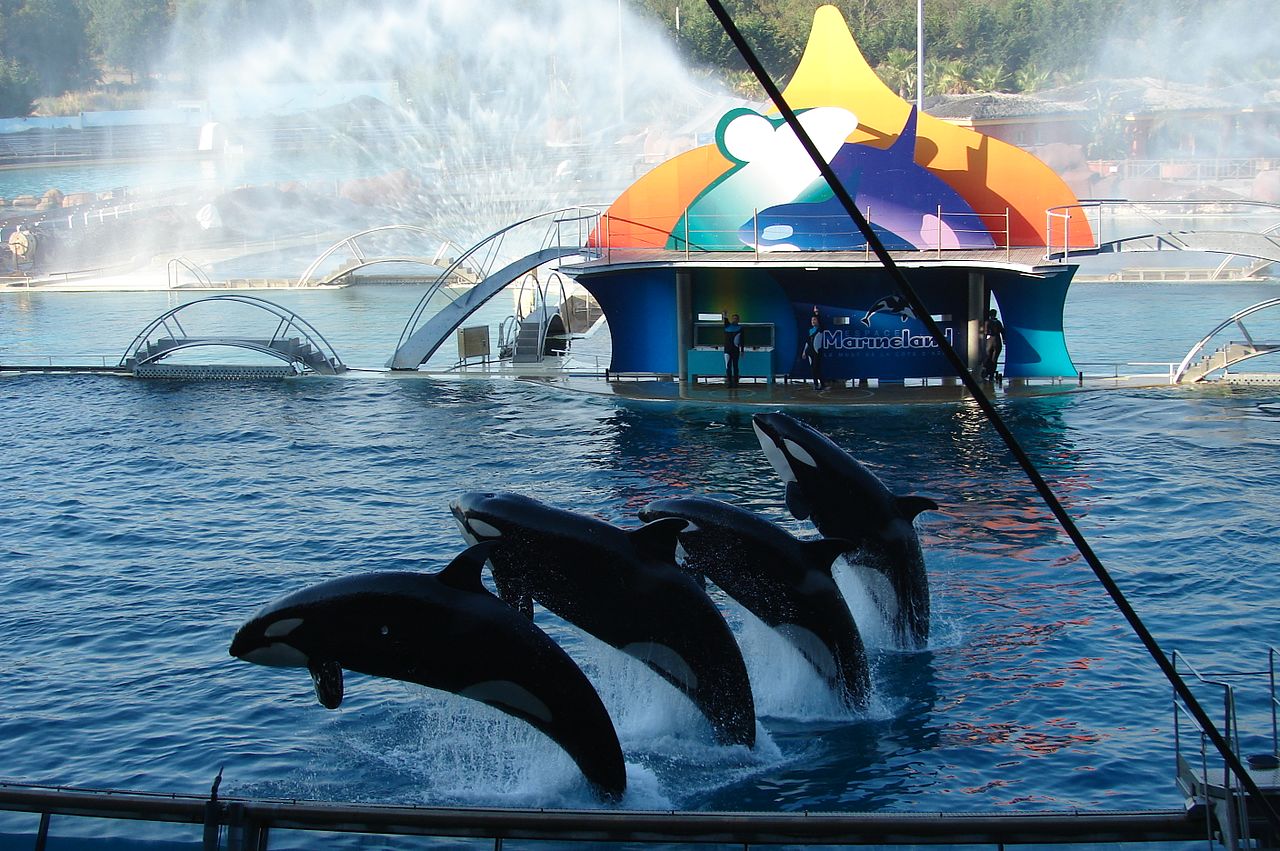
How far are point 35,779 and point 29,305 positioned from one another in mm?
44570

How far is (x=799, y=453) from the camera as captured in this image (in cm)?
1303

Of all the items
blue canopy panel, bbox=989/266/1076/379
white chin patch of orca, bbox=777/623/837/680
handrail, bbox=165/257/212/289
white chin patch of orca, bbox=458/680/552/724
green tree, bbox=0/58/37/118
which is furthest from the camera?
green tree, bbox=0/58/37/118

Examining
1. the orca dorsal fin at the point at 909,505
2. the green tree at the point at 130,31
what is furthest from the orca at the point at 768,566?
the green tree at the point at 130,31

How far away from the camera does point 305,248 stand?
74.6 meters

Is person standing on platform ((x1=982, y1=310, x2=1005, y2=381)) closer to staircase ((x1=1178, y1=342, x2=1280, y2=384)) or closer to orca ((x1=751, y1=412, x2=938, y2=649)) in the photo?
staircase ((x1=1178, y1=342, x2=1280, y2=384))

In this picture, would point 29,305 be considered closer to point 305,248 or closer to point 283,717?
point 305,248

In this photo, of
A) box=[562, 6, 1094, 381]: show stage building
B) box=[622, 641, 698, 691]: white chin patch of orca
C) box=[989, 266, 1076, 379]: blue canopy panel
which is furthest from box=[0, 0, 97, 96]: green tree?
box=[622, 641, 698, 691]: white chin patch of orca

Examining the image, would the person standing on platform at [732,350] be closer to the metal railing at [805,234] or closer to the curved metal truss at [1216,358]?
the metal railing at [805,234]

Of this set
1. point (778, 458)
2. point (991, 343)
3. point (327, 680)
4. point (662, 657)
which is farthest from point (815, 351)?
point (327, 680)

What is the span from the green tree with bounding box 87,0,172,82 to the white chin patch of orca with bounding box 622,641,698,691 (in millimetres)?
105693

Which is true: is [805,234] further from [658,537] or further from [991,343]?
[658,537]

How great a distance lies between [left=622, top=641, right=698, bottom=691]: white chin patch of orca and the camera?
1088 cm

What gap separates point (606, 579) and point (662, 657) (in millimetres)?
815

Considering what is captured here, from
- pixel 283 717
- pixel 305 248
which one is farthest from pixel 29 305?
pixel 283 717
